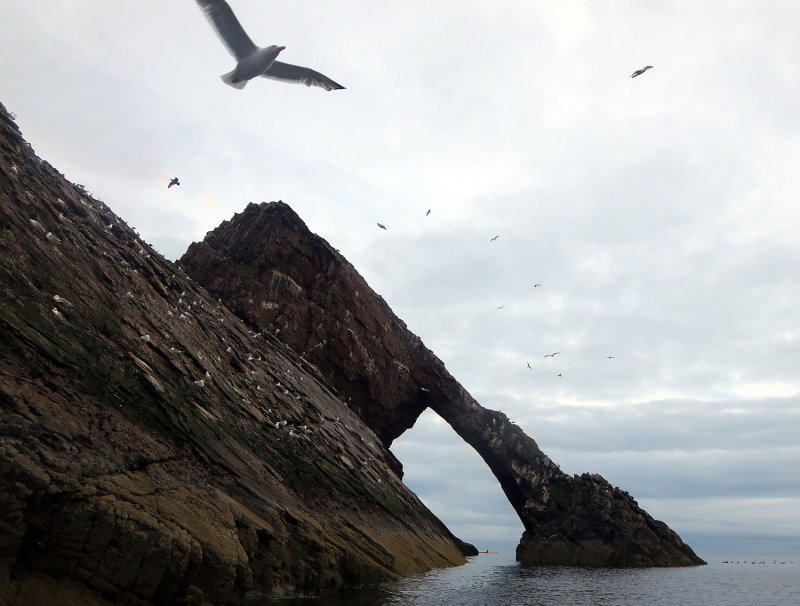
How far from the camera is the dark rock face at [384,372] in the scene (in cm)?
5081

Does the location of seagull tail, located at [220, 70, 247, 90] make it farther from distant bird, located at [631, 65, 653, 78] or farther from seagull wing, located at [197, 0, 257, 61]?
distant bird, located at [631, 65, 653, 78]

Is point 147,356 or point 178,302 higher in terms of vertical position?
point 178,302

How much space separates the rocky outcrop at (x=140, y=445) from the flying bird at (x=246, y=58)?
32.3 feet

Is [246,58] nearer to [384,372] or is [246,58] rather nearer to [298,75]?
[298,75]

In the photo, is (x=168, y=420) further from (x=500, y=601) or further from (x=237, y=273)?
(x=237, y=273)

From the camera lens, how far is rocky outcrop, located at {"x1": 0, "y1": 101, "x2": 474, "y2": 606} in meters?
13.2

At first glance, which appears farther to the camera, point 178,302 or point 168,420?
point 178,302

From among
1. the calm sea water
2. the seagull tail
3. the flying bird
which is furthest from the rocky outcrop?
the flying bird

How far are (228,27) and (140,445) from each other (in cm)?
1386

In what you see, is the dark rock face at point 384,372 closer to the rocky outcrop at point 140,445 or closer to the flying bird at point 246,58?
the rocky outcrop at point 140,445

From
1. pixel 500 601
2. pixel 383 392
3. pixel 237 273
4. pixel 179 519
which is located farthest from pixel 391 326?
pixel 179 519

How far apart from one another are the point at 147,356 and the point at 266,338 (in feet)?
66.4

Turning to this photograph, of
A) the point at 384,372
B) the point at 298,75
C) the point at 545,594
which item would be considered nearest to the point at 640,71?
the point at 298,75

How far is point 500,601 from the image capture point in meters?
25.9
